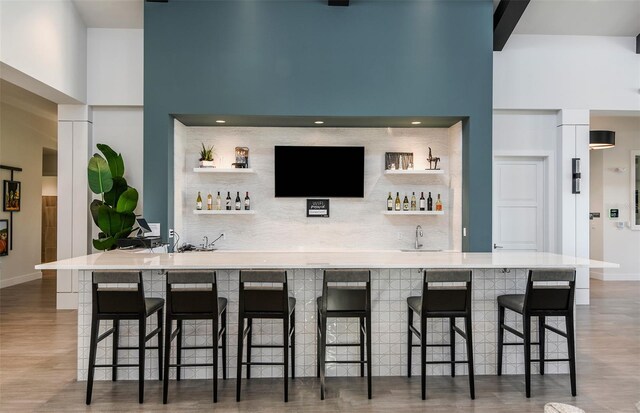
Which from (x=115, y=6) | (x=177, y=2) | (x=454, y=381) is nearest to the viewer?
(x=454, y=381)

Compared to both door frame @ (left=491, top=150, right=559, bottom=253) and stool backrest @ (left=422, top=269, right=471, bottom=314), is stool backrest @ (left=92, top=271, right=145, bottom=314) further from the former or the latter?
door frame @ (left=491, top=150, right=559, bottom=253)

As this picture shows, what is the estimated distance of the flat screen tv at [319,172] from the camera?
5.61m

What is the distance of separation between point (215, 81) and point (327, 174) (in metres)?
1.91

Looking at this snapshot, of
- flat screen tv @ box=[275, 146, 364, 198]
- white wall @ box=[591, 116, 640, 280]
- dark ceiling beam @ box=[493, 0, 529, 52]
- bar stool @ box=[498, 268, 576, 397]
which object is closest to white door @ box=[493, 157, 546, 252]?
dark ceiling beam @ box=[493, 0, 529, 52]

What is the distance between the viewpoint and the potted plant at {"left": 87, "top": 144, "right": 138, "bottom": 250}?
4938 millimetres

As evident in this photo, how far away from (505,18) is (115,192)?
216 inches

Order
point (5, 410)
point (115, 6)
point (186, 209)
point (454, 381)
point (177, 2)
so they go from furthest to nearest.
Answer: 1. point (186, 209)
2. point (115, 6)
3. point (177, 2)
4. point (454, 381)
5. point (5, 410)

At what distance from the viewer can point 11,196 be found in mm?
7367

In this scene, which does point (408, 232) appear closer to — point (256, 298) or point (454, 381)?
point (454, 381)

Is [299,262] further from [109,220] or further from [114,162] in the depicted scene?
[114,162]

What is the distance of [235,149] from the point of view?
221 inches

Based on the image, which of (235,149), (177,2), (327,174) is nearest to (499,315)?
(327,174)

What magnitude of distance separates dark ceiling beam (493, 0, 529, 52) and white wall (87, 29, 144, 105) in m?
4.84

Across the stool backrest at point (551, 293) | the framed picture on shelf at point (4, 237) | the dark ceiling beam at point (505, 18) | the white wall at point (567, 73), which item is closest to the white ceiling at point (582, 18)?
the white wall at point (567, 73)
